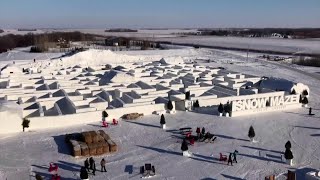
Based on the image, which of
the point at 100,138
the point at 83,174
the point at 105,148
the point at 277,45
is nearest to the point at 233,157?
the point at 105,148

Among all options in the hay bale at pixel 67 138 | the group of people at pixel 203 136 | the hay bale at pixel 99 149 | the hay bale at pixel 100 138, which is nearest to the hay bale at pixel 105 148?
the hay bale at pixel 99 149

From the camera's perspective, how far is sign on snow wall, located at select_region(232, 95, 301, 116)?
20234 millimetres

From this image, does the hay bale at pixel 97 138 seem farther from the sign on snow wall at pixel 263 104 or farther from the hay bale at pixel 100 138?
the sign on snow wall at pixel 263 104

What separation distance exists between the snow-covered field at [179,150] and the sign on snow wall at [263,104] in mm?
626

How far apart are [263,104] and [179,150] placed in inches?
331

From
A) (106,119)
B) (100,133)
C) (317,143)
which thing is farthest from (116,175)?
(317,143)

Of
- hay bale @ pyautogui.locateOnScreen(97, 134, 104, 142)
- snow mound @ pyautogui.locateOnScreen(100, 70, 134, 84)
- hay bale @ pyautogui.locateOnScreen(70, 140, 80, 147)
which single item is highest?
snow mound @ pyautogui.locateOnScreen(100, 70, 134, 84)

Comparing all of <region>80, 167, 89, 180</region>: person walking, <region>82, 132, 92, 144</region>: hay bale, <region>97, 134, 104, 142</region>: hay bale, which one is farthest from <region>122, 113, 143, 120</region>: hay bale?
<region>80, 167, 89, 180</region>: person walking

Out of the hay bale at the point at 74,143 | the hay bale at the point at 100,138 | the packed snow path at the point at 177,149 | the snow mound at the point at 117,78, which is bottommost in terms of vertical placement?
the packed snow path at the point at 177,149

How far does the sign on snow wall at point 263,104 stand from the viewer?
20234 millimetres

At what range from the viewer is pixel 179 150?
14.9 metres

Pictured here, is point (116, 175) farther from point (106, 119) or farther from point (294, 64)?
point (294, 64)

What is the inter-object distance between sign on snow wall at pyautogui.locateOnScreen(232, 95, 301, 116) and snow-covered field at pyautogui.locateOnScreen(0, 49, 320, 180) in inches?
24.7

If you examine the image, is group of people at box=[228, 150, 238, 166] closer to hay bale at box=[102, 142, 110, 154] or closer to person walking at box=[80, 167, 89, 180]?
hay bale at box=[102, 142, 110, 154]
